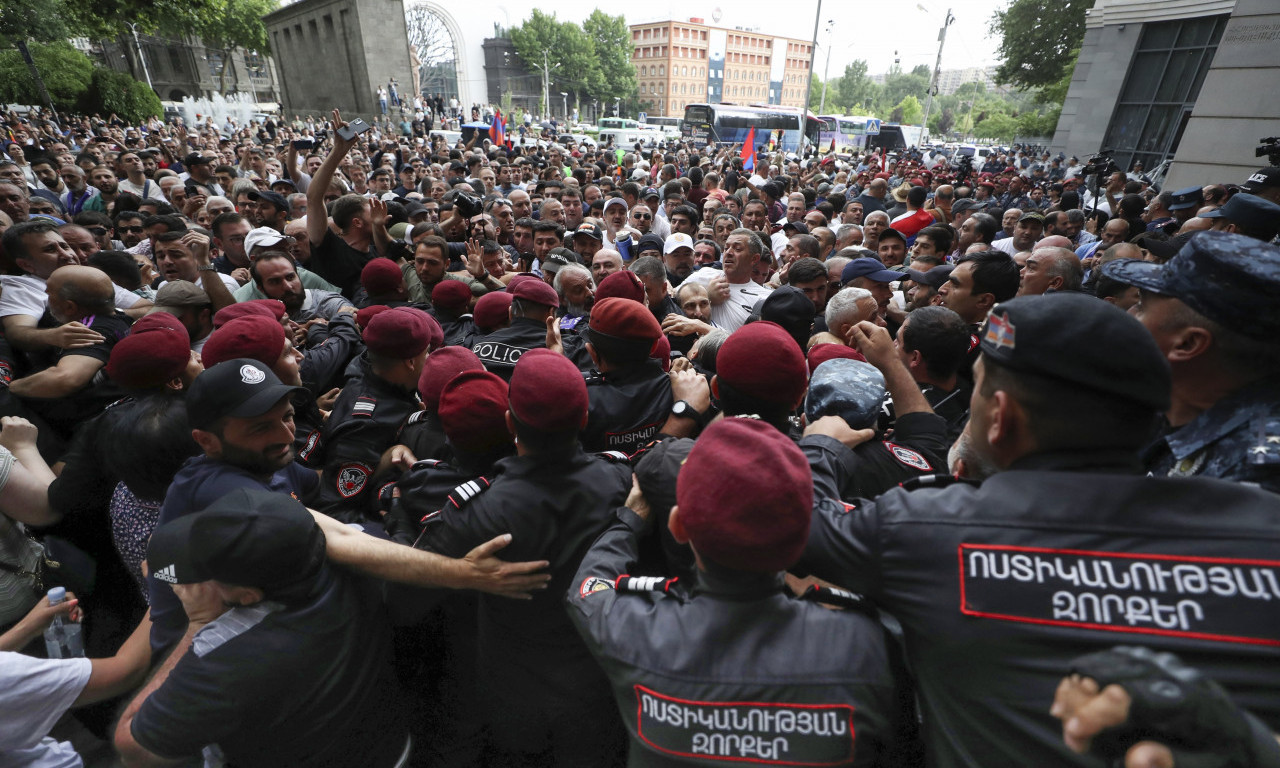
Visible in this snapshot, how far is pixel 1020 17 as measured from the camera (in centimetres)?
2930

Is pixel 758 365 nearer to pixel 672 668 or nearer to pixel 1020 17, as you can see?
pixel 672 668

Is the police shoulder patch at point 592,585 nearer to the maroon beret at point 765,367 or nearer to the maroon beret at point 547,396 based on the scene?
the maroon beret at point 547,396

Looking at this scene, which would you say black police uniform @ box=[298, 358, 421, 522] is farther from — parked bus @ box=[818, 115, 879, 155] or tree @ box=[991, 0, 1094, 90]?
parked bus @ box=[818, 115, 879, 155]

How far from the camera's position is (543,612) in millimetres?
1904

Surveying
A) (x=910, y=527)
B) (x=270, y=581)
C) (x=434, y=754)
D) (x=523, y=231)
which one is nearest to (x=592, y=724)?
(x=434, y=754)

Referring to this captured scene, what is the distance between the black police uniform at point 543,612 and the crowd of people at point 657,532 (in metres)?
0.01

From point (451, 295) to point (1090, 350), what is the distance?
376 centimetres

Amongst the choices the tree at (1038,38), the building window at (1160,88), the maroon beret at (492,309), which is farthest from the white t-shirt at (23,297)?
the tree at (1038,38)

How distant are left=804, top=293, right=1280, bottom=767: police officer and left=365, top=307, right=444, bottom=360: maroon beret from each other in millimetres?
2211

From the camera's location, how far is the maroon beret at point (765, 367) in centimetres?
194

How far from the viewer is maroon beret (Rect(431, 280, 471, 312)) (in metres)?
4.02

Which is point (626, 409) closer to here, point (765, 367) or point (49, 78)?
point (765, 367)

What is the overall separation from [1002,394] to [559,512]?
1319 millimetres

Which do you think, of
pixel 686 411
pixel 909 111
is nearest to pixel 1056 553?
pixel 686 411
